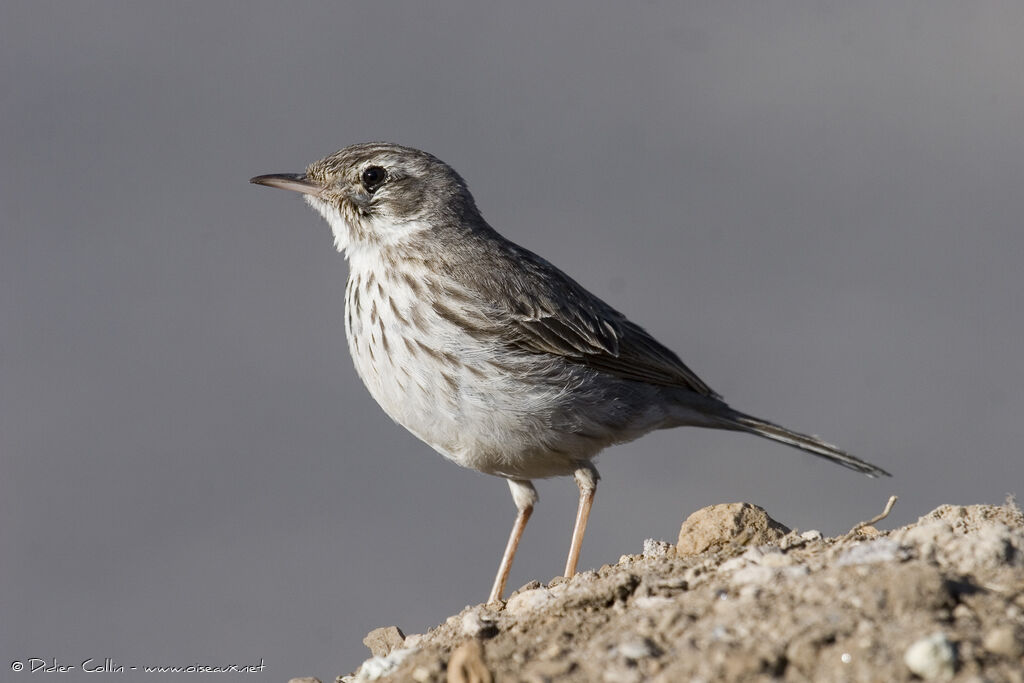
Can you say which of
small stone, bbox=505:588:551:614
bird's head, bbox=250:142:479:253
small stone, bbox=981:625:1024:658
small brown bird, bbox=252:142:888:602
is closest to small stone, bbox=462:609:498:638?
small stone, bbox=505:588:551:614

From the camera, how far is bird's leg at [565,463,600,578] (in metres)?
10.3

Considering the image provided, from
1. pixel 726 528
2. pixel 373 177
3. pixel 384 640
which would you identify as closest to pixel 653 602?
pixel 726 528

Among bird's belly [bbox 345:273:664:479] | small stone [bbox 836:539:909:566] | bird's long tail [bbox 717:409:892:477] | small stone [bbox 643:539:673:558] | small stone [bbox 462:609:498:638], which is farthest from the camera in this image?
bird's long tail [bbox 717:409:892:477]

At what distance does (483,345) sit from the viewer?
951 centimetres

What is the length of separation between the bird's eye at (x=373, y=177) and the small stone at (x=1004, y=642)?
269 inches

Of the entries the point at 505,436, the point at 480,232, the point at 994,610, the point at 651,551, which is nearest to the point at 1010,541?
the point at 994,610

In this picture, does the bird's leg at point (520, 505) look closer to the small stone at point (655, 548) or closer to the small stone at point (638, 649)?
the small stone at point (655, 548)

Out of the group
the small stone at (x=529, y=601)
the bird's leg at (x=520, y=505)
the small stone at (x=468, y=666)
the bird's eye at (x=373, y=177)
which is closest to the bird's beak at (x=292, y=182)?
the bird's eye at (x=373, y=177)

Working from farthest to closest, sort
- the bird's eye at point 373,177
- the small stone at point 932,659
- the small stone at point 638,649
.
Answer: the bird's eye at point 373,177 → the small stone at point 638,649 → the small stone at point 932,659

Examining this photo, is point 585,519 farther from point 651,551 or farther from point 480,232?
point 480,232

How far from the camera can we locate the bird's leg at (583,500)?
405 inches

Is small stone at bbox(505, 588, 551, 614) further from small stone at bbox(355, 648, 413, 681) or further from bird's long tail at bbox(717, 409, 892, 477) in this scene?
bird's long tail at bbox(717, 409, 892, 477)

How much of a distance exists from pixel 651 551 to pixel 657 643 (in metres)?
3.12

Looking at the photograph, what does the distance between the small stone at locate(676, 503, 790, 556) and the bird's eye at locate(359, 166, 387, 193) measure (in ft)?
13.8
